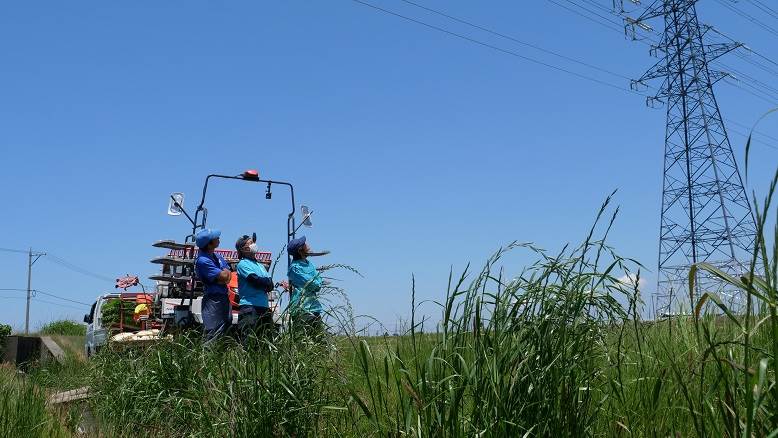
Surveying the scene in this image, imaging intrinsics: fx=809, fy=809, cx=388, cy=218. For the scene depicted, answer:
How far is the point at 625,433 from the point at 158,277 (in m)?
9.00

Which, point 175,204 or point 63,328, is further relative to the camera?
point 63,328

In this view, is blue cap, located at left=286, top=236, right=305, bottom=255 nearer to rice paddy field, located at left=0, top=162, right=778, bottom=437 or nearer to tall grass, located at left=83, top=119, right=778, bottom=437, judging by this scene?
rice paddy field, located at left=0, top=162, right=778, bottom=437

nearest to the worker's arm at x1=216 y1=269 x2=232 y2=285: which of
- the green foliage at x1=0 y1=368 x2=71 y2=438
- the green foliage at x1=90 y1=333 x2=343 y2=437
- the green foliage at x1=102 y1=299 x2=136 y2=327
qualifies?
the green foliage at x1=90 y1=333 x2=343 y2=437

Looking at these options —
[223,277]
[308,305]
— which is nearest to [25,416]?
[308,305]

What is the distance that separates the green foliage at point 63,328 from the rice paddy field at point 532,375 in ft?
73.4

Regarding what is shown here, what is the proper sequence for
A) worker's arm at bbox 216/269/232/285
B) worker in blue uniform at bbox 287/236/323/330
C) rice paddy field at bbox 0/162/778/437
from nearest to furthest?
rice paddy field at bbox 0/162/778/437 → worker in blue uniform at bbox 287/236/323/330 → worker's arm at bbox 216/269/232/285

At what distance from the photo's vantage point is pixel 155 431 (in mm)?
6016

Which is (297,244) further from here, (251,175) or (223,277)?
(251,175)

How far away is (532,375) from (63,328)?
26332mm

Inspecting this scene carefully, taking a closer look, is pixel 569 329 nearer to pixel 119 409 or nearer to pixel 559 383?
pixel 559 383

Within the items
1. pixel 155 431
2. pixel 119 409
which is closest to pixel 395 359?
pixel 155 431

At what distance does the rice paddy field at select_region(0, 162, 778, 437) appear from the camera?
288 centimetres

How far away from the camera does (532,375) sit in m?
3.17

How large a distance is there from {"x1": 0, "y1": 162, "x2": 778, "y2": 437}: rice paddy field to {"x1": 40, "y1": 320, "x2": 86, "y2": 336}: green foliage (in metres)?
22.4
